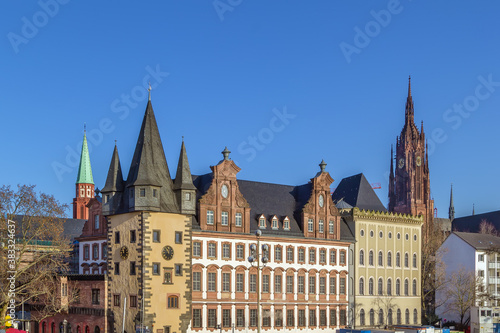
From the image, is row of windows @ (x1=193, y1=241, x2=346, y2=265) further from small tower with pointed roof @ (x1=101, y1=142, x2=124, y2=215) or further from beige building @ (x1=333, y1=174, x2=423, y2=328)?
small tower with pointed roof @ (x1=101, y1=142, x2=124, y2=215)

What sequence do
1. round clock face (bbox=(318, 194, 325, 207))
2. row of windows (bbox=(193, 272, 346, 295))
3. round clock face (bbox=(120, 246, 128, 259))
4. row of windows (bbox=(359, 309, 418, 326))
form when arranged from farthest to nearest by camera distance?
row of windows (bbox=(359, 309, 418, 326))
round clock face (bbox=(318, 194, 325, 207))
row of windows (bbox=(193, 272, 346, 295))
round clock face (bbox=(120, 246, 128, 259))

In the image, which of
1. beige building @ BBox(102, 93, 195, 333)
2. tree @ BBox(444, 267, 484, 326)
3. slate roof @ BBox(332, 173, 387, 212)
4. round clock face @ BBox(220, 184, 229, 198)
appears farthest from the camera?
tree @ BBox(444, 267, 484, 326)

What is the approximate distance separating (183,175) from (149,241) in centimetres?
861

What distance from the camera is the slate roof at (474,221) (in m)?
173

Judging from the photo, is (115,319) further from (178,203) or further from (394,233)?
(394,233)

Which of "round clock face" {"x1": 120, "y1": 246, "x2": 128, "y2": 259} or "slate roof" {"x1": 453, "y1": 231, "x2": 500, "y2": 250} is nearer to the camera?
"round clock face" {"x1": 120, "y1": 246, "x2": 128, "y2": 259}

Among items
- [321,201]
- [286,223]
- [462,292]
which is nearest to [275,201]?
[286,223]

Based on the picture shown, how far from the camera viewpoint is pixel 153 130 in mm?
79812

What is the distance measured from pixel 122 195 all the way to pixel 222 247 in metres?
12.7

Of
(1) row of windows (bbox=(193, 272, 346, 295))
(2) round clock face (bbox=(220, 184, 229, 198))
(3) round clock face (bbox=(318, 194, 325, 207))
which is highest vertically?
(2) round clock face (bbox=(220, 184, 229, 198))

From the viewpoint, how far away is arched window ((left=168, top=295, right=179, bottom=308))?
7559 cm

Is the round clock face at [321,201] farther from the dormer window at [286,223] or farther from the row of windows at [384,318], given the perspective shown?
the row of windows at [384,318]

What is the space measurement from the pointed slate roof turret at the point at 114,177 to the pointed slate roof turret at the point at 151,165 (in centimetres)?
163
